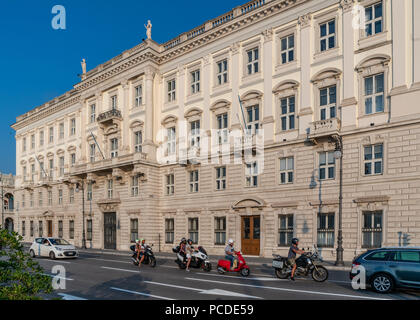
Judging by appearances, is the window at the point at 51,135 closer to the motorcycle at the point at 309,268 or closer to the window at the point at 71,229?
the window at the point at 71,229

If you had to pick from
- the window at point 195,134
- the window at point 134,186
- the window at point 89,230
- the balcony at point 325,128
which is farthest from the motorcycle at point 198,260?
the window at point 89,230

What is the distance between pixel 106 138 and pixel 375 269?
1155 inches

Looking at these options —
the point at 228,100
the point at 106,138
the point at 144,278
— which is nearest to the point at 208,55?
the point at 228,100

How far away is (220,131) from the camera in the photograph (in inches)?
1064

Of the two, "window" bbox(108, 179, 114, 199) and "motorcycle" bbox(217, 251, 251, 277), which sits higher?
"window" bbox(108, 179, 114, 199)

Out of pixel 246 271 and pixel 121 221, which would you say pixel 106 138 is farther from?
pixel 246 271

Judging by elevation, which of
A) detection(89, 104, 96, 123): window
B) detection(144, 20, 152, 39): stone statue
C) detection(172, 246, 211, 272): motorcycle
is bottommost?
detection(172, 246, 211, 272): motorcycle

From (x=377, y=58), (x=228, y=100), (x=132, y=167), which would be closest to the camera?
(x=377, y=58)

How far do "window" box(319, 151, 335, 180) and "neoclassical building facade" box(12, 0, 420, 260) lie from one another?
0.21 feet

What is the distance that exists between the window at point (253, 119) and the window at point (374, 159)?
7.68 meters

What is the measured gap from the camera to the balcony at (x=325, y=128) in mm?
20750

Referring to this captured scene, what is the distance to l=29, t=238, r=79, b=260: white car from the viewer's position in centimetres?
2395

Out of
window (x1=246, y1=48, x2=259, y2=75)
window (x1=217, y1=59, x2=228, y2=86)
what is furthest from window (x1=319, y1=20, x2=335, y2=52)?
window (x1=217, y1=59, x2=228, y2=86)

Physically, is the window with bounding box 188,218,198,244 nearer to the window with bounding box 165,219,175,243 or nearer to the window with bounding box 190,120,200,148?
the window with bounding box 165,219,175,243
